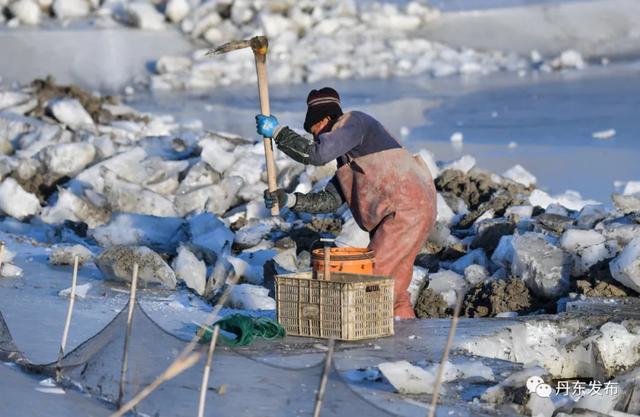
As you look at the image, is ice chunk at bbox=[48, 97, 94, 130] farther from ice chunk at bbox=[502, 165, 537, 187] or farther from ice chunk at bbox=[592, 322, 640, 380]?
ice chunk at bbox=[592, 322, 640, 380]

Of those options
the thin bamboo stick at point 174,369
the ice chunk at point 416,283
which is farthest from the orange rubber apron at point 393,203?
the thin bamboo stick at point 174,369

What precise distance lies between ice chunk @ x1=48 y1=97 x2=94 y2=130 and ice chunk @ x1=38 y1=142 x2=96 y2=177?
5.70 ft

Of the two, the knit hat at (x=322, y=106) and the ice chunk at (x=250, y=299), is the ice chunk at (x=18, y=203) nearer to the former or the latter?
the ice chunk at (x=250, y=299)

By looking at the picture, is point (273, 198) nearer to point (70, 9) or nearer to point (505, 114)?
point (505, 114)

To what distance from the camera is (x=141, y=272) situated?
7367 millimetres

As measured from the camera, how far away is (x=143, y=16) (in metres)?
21.4

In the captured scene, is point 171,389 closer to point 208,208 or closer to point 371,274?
point 371,274

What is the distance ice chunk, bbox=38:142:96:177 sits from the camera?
10.7m

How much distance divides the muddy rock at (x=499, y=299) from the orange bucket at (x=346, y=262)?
0.98 meters

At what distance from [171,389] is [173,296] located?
2.40 m

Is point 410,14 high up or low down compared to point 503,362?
up

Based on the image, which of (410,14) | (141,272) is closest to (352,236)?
(141,272)

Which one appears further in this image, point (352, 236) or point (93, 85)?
point (93, 85)

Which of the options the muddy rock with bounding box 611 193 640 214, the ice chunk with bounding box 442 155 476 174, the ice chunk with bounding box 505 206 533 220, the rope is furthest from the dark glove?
the ice chunk with bounding box 442 155 476 174
